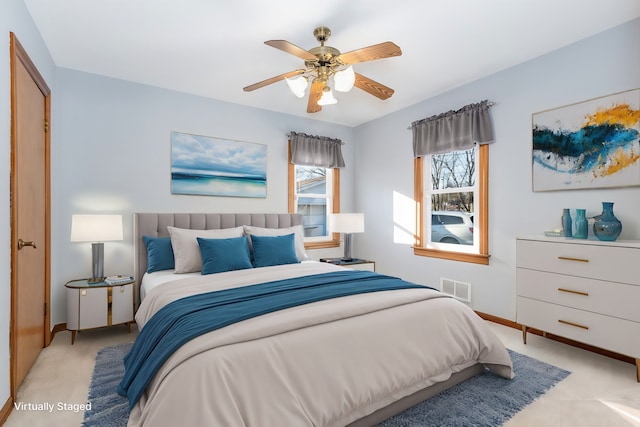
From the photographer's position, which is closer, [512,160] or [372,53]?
[372,53]

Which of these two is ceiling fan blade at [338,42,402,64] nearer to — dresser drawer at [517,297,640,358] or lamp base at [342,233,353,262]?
dresser drawer at [517,297,640,358]

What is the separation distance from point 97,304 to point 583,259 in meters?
4.07

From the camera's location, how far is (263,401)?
54.2 inches

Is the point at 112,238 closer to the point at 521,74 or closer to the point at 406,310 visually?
the point at 406,310

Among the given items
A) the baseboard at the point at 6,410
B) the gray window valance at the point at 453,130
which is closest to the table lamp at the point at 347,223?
the gray window valance at the point at 453,130

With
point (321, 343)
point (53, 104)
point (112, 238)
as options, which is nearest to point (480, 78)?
point (321, 343)

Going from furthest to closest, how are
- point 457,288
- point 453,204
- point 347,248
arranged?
point 347,248 → point 453,204 → point 457,288

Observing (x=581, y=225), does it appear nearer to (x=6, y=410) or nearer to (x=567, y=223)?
(x=567, y=223)

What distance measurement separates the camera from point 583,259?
2486 mm

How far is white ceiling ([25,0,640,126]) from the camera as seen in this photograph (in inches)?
91.1

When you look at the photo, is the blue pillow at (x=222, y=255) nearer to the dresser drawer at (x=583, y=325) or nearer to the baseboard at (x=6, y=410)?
the baseboard at (x=6, y=410)

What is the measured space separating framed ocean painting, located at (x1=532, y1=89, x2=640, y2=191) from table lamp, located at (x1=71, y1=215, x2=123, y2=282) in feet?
13.1

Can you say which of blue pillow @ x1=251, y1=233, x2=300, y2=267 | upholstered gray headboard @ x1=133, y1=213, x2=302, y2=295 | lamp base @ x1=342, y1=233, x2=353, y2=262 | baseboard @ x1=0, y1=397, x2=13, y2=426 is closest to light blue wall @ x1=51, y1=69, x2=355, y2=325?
upholstered gray headboard @ x1=133, y1=213, x2=302, y2=295

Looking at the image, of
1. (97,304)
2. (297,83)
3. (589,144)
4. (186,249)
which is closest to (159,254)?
(186,249)
